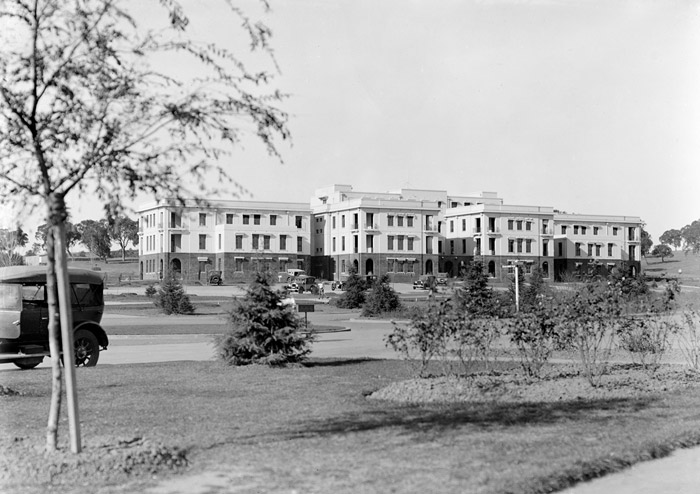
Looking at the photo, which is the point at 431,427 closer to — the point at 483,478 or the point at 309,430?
the point at 309,430

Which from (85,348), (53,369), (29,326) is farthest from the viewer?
(85,348)

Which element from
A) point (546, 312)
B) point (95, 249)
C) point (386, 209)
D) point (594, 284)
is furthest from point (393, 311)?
point (95, 249)

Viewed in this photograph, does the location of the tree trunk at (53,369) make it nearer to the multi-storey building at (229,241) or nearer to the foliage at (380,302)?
the foliage at (380,302)

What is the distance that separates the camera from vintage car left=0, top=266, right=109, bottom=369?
15562 millimetres

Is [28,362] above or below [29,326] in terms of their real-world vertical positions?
below

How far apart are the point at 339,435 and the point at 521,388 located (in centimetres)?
388

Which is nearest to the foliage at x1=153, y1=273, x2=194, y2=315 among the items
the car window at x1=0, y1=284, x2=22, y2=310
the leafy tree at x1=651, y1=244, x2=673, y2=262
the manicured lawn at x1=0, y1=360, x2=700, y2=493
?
the car window at x1=0, y1=284, x2=22, y2=310

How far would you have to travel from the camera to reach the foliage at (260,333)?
14930mm

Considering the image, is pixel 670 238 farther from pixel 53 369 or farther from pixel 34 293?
pixel 53 369

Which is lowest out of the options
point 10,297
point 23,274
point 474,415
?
point 474,415

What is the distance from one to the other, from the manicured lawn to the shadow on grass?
2cm

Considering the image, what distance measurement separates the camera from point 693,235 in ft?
440

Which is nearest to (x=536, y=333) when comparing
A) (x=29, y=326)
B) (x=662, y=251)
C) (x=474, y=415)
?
(x=474, y=415)

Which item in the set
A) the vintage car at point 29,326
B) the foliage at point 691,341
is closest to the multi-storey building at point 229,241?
the vintage car at point 29,326
